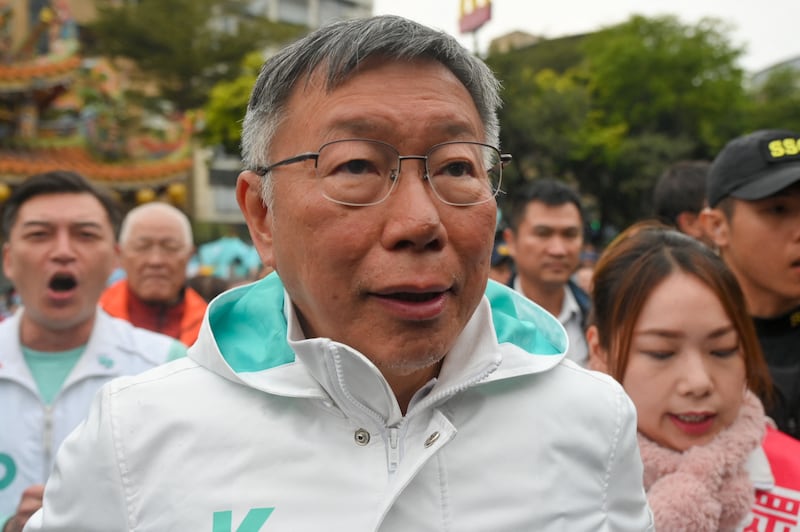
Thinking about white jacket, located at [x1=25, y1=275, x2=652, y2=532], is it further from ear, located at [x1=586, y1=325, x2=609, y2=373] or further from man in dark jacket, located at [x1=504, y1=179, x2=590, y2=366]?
man in dark jacket, located at [x1=504, y1=179, x2=590, y2=366]

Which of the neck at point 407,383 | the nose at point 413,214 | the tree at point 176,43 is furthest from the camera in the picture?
the tree at point 176,43

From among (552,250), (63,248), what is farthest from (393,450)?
(552,250)

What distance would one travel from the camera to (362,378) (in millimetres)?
1289

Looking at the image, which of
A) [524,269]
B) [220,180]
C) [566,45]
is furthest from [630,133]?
[524,269]

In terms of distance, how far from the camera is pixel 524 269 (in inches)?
167

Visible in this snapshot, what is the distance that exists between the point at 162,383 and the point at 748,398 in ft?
4.95

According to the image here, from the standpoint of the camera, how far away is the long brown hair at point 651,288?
6.39ft

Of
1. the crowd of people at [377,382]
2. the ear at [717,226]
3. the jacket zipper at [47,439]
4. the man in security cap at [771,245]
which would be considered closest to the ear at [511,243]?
the ear at [717,226]

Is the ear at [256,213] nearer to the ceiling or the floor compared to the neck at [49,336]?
nearer to the ceiling

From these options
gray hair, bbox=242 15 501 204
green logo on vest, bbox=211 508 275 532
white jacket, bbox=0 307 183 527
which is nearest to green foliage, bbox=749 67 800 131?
white jacket, bbox=0 307 183 527

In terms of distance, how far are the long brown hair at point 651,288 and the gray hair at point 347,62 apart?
2.47ft

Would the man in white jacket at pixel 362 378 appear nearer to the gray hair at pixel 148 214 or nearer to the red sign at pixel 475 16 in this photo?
the gray hair at pixel 148 214

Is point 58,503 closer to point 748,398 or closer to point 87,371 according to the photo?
point 87,371

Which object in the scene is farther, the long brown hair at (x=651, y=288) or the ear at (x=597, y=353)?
the ear at (x=597, y=353)
